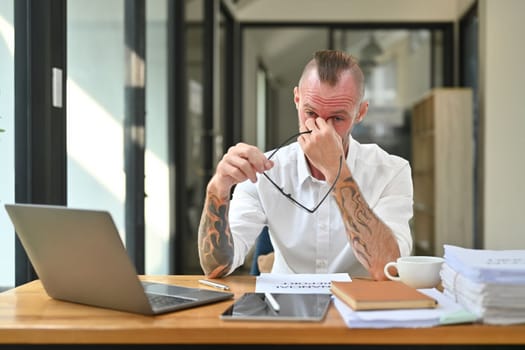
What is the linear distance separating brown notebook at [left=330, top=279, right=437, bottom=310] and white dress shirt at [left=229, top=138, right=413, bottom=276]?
624mm

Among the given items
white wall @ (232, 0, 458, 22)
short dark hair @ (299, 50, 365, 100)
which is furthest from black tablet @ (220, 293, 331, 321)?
white wall @ (232, 0, 458, 22)

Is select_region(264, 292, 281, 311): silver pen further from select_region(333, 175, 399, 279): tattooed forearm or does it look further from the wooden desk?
select_region(333, 175, 399, 279): tattooed forearm

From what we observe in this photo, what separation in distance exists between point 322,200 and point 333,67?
38cm

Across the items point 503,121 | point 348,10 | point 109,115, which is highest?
point 348,10

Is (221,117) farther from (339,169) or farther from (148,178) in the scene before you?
(339,169)

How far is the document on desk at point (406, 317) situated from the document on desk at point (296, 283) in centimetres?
23

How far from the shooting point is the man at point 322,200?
1573 millimetres

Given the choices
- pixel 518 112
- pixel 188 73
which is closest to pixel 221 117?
pixel 188 73

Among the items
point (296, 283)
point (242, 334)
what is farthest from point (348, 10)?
point (242, 334)

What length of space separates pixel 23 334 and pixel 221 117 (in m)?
5.37

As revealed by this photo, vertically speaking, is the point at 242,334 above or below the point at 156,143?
below

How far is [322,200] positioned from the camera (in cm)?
176

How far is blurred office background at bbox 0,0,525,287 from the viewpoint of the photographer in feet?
6.46

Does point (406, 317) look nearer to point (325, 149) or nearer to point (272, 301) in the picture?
point (272, 301)
